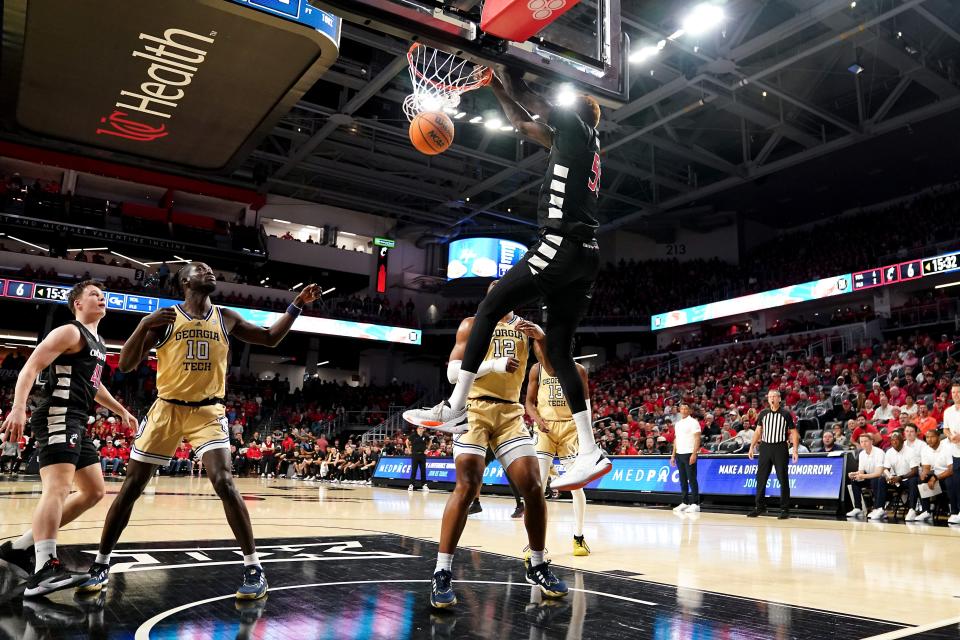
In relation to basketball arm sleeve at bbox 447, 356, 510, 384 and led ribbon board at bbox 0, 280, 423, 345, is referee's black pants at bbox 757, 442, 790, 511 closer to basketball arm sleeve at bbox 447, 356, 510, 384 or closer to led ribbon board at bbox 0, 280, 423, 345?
basketball arm sleeve at bbox 447, 356, 510, 384

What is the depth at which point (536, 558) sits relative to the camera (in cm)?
416

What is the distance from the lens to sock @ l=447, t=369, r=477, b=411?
146 inches

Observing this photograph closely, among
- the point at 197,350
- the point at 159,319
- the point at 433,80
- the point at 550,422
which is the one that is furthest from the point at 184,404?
the point at 433,80

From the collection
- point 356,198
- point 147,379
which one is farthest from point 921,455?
point 147,379

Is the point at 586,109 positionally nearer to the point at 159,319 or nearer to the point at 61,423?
the point at 159,319

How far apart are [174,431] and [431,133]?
3.11m

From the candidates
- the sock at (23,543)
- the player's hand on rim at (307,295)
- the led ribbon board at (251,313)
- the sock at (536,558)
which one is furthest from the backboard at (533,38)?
the led ribbon board at (251,313)

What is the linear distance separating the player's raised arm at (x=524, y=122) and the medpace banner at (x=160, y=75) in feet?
15.7

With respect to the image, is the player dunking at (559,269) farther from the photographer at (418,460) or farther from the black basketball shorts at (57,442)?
the photographer at (418,460)

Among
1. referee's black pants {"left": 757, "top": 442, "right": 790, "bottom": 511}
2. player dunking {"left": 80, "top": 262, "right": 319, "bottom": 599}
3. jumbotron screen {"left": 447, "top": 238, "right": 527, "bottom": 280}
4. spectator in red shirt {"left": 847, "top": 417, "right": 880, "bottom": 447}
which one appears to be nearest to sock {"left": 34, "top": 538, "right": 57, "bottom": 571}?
player dunking {"left": 80, "top": 262, "right": 319, "bottom": 599}

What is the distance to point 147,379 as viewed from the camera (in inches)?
1152

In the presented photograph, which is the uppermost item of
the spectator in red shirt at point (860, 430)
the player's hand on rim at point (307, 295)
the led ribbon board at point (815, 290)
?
the led ribbon board at point (815, 290)

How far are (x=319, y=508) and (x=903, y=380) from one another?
14.4m

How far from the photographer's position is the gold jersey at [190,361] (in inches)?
161
